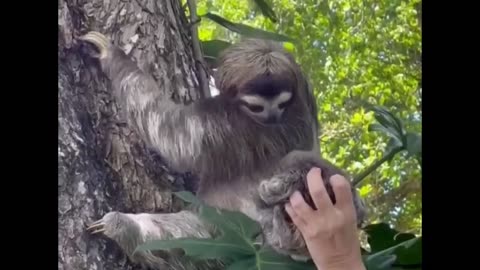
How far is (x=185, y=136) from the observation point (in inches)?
54.6

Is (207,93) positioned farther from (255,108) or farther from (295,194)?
(295,194)

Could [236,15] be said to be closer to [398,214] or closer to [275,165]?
[275,165]

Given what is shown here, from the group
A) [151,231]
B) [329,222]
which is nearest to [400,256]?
[329,222]

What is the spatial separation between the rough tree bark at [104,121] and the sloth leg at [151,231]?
2 cm

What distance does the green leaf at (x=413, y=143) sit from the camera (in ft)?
4.53

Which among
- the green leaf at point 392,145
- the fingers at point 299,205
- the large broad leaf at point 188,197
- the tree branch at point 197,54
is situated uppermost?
the tree branch at point 197,54

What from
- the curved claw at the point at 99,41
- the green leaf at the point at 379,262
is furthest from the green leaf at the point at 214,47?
the green leaf at the point at 379,262

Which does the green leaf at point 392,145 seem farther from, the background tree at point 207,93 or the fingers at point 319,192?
the fingers at point 319,192

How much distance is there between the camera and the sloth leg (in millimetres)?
1383

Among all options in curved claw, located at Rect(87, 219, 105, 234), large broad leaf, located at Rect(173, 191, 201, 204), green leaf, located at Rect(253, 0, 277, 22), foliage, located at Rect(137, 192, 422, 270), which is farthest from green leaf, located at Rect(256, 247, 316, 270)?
green leaf, located at Rect(253, 0, 277, 22)

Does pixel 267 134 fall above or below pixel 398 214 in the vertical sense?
above
